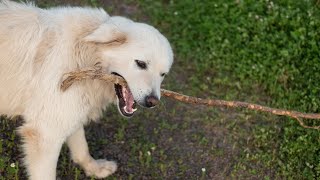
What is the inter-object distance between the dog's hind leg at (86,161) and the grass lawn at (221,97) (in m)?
0.09

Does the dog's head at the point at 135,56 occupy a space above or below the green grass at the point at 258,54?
above

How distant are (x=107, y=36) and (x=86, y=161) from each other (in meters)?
1.48

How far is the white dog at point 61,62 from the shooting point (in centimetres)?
384

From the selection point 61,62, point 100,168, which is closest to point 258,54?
point 100,168

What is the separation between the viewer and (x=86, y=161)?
480 cm

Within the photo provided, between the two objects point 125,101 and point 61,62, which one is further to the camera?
point 125,101

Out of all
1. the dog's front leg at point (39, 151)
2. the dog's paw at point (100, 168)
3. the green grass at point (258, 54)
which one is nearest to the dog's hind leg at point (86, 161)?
the dog's paw at point (100, 168)

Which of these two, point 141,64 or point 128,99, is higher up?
point 141,64

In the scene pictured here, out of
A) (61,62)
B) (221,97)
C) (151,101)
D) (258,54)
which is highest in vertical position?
(61,62)

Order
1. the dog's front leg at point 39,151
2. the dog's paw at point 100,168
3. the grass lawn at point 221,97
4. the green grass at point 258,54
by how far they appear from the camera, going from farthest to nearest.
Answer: the green grass at point 258,54 < the grass lawn at point 221,97 < the dog's paw at point 100,168 < the dog's front leg at point 39,151

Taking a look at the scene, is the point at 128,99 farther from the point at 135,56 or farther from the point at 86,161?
the point at 86,161

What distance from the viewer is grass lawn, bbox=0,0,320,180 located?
16.5ft

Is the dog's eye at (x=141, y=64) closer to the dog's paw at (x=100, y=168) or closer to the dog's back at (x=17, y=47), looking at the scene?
the dog's back at (x=17, y=47)

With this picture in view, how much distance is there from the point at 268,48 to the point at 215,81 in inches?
31.8
